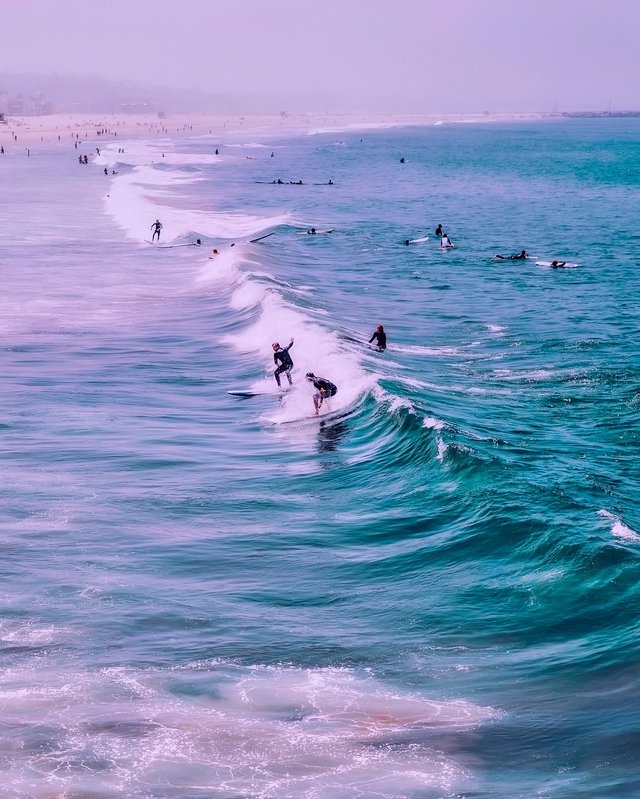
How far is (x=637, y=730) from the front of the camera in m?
12.4

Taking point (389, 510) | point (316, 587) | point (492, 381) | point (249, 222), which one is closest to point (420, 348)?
point (492, 381)

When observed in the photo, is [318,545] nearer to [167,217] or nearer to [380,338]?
[380,338]

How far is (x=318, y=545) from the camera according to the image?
728 inches

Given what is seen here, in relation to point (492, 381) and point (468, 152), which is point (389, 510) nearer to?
point (492, 381)

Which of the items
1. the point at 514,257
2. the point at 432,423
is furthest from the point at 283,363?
the point at 514,257

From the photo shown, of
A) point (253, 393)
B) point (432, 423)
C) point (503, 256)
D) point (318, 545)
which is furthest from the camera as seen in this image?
point (503, 256)

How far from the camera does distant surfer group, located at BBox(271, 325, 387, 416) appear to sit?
27.2m

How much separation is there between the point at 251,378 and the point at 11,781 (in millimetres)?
20695

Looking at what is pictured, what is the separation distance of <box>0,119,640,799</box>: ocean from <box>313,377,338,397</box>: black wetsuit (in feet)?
2.44

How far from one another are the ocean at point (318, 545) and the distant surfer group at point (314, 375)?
0.47 m

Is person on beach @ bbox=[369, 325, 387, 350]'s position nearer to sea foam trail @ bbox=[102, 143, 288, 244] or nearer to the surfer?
the surfer

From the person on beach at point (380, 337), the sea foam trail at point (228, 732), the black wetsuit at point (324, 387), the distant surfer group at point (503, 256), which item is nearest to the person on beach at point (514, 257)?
the distant surfer group at point (503, 256)

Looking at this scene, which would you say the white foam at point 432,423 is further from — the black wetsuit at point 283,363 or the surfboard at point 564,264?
the surfboard at point 564,264

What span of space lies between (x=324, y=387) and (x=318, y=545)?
9.19m
